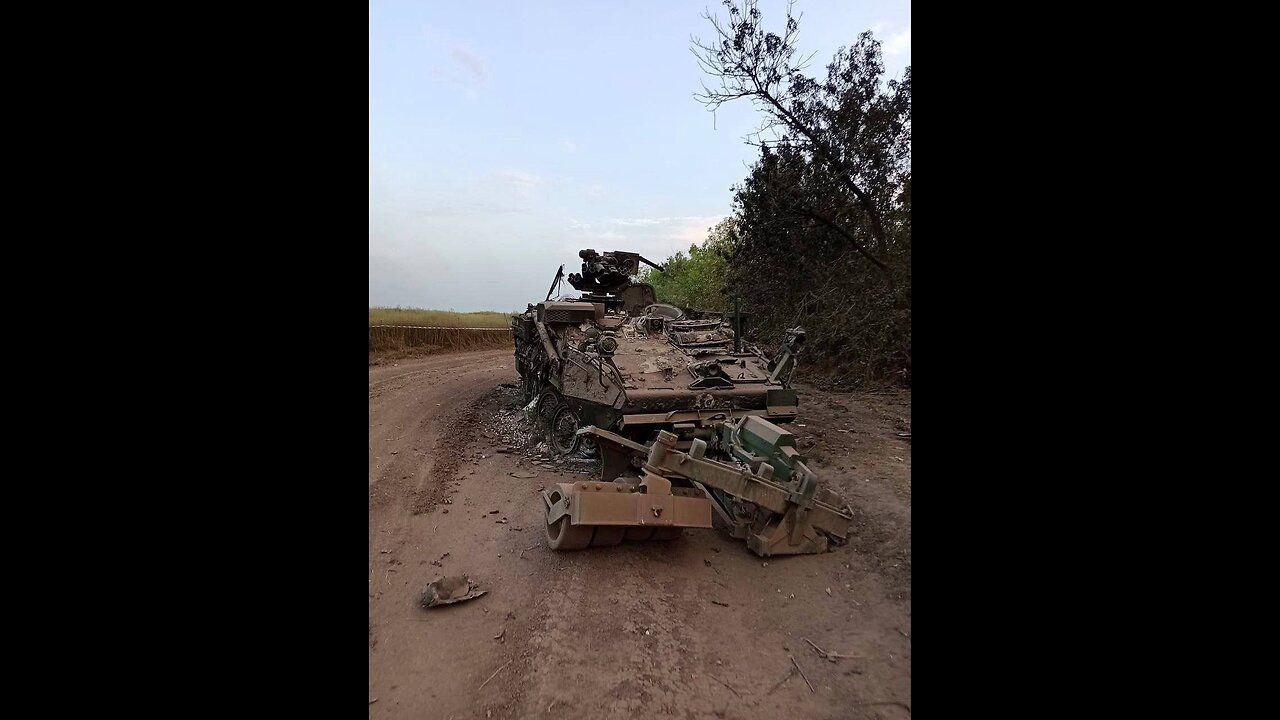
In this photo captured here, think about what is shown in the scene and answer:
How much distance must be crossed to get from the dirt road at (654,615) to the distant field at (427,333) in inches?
468

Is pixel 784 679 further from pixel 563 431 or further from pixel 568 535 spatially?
pixel 563 431

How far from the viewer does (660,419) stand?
6121 mm

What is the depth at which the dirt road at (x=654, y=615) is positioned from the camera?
85.3 inches

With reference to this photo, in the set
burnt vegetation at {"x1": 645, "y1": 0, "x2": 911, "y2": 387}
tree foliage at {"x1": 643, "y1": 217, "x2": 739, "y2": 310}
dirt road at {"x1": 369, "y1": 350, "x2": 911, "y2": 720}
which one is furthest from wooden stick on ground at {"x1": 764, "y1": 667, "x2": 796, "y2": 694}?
tree foliage at {"x1": 643, "y1": 217, "x2": 739, "y2": 310}

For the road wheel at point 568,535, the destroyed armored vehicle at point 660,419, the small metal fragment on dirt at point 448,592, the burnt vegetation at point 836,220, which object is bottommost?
the small metal fragment on dirt at point 448,592

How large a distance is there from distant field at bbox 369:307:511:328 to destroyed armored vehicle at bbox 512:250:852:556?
8511 mm

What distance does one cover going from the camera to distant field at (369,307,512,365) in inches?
658

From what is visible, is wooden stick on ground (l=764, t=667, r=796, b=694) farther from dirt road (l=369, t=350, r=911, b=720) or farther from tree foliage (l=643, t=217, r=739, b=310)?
tree foliage (l=643, t=217, r=739, b=310)

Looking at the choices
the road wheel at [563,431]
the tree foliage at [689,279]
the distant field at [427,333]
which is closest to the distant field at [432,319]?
the distant field at [427,333]

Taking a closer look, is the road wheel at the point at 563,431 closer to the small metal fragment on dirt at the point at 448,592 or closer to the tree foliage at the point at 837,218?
the small metal fragment on dirt at the point at 448,592

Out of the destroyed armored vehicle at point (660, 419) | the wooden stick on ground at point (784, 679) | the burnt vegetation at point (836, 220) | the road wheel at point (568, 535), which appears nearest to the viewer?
the burnt vegetation at point (836, 220)
